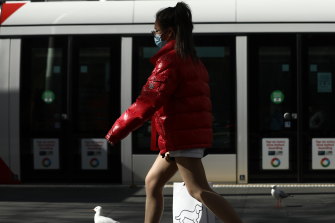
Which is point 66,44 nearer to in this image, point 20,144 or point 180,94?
point 20,144

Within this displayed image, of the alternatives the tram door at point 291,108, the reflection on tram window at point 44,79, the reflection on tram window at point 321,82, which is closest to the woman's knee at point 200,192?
the tram door at point 291,108

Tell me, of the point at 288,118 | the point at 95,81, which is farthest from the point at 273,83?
the point at 95,81

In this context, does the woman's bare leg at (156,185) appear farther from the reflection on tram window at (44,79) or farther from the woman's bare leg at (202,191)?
the reflection on tram window at (44,79)

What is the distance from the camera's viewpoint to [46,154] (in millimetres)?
12617

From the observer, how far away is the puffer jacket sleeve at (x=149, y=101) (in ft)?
18.5

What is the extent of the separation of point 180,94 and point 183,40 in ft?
1.34

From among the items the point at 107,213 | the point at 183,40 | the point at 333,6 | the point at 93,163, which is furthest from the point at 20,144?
the point at 183,40

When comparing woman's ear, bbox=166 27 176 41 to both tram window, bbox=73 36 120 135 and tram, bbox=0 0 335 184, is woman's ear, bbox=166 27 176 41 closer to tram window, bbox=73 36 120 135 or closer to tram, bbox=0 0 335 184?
tram, bbox=0 0 335 184

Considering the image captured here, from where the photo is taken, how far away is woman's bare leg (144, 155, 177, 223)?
6.11 m

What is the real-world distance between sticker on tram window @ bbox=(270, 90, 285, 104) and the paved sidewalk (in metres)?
1.26

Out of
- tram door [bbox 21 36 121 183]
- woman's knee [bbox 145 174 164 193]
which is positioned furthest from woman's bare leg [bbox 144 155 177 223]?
tram door [bbox 21 36 121 183]

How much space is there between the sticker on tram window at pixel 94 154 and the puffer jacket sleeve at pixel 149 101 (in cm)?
671

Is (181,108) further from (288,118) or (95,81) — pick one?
(95,81)

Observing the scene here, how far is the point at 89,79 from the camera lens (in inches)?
502
